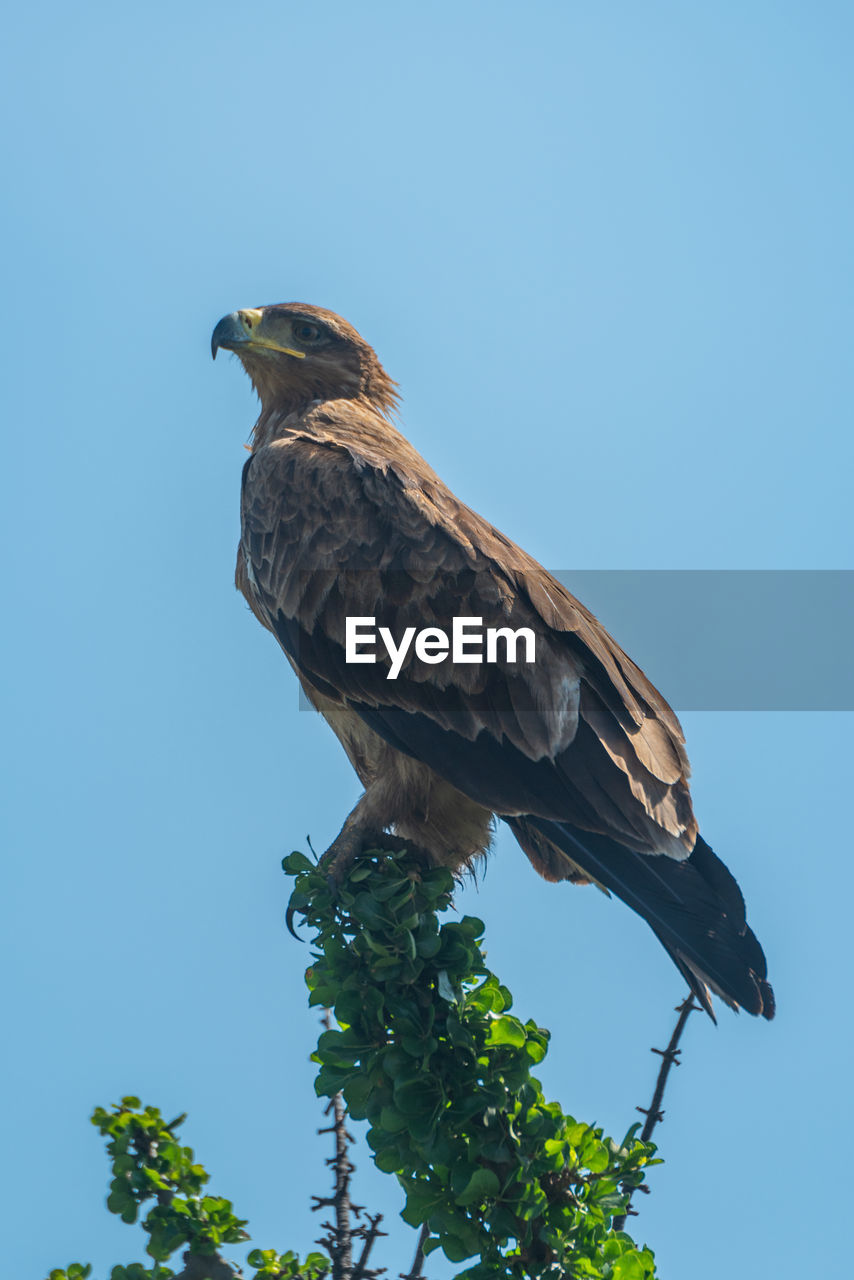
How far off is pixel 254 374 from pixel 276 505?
153 cm

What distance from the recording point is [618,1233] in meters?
3.08

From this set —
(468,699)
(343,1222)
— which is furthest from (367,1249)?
(468,699)

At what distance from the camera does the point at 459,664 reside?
4.64 metres

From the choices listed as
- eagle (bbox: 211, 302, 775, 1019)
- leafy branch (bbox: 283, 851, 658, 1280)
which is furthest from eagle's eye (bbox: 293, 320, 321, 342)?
leafy branch (bbox: 283, 851, 658, 1280)

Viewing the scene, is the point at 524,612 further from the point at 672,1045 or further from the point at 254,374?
the point at 254,374

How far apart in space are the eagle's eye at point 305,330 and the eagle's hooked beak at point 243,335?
9 cm

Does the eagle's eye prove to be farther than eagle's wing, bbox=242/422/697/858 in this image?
Yes

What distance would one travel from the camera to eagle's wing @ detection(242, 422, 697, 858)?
173 inches

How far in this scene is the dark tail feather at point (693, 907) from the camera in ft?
13.0

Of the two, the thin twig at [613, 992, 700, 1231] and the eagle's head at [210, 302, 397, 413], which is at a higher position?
the eagle's head at [210, 302, 397, 413]

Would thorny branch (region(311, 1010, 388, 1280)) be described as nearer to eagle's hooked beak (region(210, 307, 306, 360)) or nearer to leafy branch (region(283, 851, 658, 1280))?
leafy branch (region(283, 851, 658, 1280))

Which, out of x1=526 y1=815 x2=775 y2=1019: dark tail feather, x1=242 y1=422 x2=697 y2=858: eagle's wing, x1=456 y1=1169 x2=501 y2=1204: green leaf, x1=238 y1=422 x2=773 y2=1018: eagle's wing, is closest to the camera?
x1=456 y1=1169 x2=501 y2=1204: green leaf

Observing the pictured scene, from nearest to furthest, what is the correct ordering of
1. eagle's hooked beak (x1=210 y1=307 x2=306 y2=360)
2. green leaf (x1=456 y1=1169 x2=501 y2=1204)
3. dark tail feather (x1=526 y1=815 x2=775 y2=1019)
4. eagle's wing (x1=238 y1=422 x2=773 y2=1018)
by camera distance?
green leaf (x1=456 y1=1169 x2=501 y2=1204) → dark tail feather (x1=526 y1=815 x2=775 y2=1019) → eagle's wing (x1=238 y1=422 x2=773 y2=1018) → eagle's hooked beak (x1=210 y1=307 x2=306 y2=360)

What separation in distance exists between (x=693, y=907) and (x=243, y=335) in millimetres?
3687
